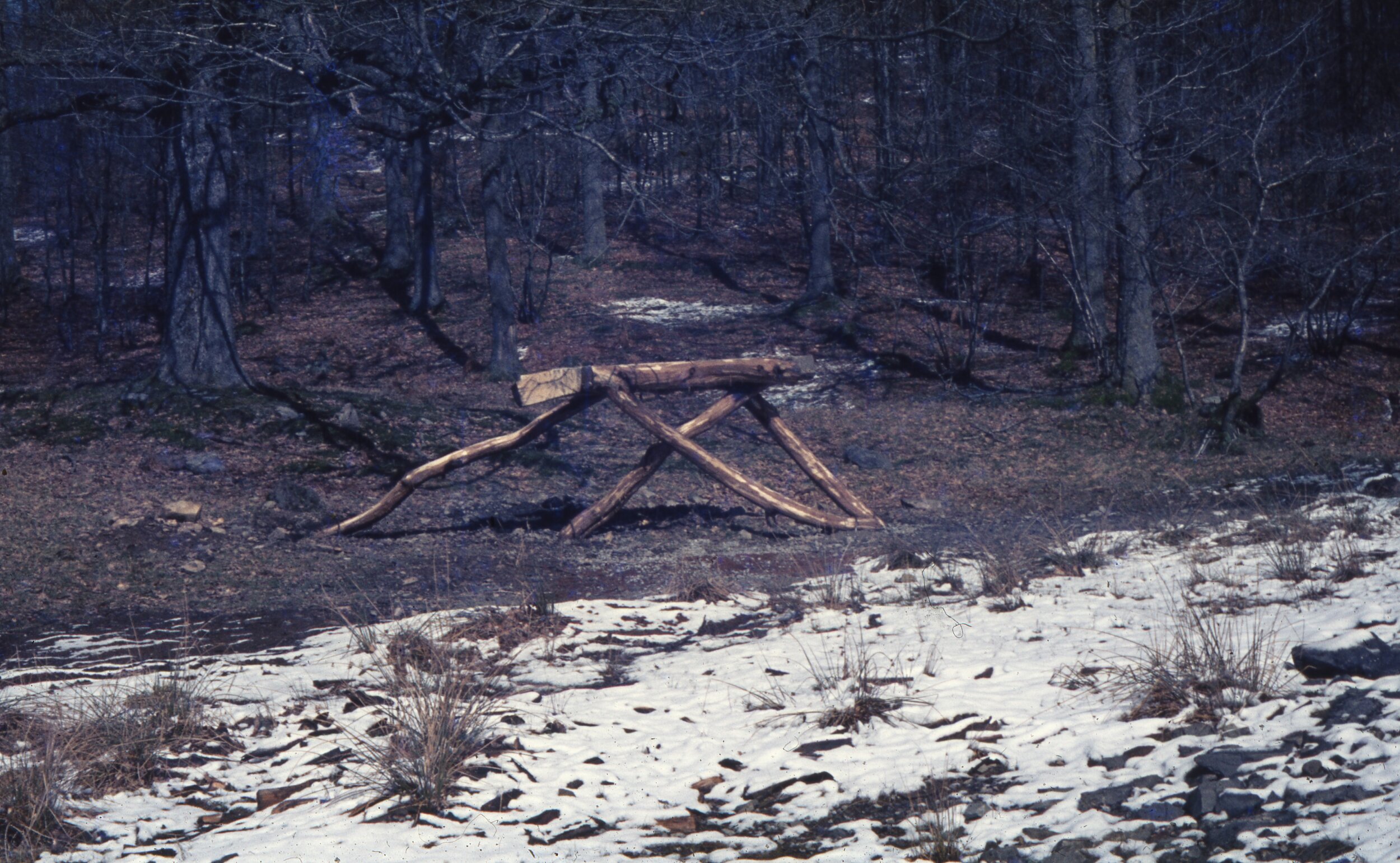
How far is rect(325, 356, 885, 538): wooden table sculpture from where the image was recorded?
8.63 meters

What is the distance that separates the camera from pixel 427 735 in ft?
13.2

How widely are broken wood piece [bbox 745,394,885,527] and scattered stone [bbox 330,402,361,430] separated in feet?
15.1

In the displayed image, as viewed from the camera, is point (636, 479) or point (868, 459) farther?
point (868, 459)

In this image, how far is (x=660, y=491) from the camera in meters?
10.7

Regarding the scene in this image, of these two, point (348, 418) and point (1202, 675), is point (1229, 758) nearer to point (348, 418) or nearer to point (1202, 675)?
point (1202, 675)

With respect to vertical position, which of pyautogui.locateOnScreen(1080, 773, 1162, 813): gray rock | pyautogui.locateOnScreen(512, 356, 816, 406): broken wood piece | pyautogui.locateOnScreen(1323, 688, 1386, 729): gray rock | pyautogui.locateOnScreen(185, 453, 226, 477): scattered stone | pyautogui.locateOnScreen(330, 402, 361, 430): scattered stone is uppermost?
pyautogui.locateOnScreen(512, 356, 816, 406): broken wood piece

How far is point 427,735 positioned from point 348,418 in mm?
8094

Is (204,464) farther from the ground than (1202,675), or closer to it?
farther from the ground

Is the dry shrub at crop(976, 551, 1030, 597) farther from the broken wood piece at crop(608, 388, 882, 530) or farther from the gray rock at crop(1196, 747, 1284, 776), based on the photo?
the gray rock at crop(1196, 747, 1284, 776)

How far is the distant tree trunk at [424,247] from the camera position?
62.7 feet

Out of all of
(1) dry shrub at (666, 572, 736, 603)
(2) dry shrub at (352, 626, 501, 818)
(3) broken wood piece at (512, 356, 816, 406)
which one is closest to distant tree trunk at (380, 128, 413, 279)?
(3) broken wood piece at (512, 356, 816, 406)

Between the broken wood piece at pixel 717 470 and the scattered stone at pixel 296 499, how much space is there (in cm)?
294

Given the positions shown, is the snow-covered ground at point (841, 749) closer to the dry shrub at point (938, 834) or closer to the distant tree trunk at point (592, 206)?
the dry shrub at point (938, 834)

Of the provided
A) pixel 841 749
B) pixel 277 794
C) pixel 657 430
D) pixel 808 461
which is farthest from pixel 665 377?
pixel 277 794
